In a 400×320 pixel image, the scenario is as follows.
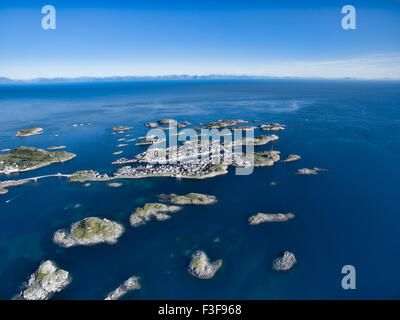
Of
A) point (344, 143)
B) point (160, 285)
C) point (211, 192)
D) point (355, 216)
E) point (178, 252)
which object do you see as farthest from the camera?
point (344, 143)

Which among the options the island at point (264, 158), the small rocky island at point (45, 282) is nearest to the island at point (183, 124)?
the island at point (264, 158)

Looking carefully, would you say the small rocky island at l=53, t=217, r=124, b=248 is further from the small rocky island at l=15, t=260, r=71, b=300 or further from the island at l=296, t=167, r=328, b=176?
the island at l=296, t=167, r=328, b=176

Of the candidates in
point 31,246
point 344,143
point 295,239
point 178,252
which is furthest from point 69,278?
point 344,143

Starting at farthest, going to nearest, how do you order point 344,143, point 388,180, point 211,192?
1. point 344,143
2. point 388,180
3. point 211,192

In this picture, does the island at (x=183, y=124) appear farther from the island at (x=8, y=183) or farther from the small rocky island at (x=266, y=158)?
the island at (x=8, y=183)
